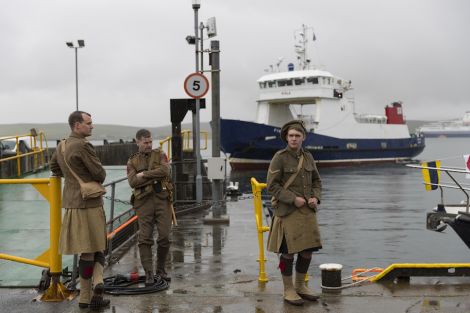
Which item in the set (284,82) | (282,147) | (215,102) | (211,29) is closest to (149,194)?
(215,102)

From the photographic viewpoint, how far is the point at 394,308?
4883 millimetres

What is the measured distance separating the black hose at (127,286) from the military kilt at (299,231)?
4.07ft

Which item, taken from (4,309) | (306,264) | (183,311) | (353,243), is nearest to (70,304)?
(4,309)

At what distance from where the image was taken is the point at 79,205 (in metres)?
4.79

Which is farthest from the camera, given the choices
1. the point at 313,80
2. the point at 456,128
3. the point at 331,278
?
the point at 456,128

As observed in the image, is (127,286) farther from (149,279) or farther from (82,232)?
(82,232)

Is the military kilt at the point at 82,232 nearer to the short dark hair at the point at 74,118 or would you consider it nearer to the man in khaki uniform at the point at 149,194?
the short dark hair at the point at 74,118

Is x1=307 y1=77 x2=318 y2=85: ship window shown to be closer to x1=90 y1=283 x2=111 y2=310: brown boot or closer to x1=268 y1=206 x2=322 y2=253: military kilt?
x1=268 y1=206 x2=322 y2=253: military kilt

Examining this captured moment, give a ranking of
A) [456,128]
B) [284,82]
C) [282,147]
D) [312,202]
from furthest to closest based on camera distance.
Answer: [456,128]
[284,82]
[282,147]
[312,202]

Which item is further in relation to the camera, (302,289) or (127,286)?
(127,286)

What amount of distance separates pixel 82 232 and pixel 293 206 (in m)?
1.81

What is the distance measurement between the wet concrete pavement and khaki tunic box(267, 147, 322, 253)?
55cm

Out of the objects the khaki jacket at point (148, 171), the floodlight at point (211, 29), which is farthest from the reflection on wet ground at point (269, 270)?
the floodlight at point (211, 29)

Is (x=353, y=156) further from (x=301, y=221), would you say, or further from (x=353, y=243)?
(x=301, y=221)
